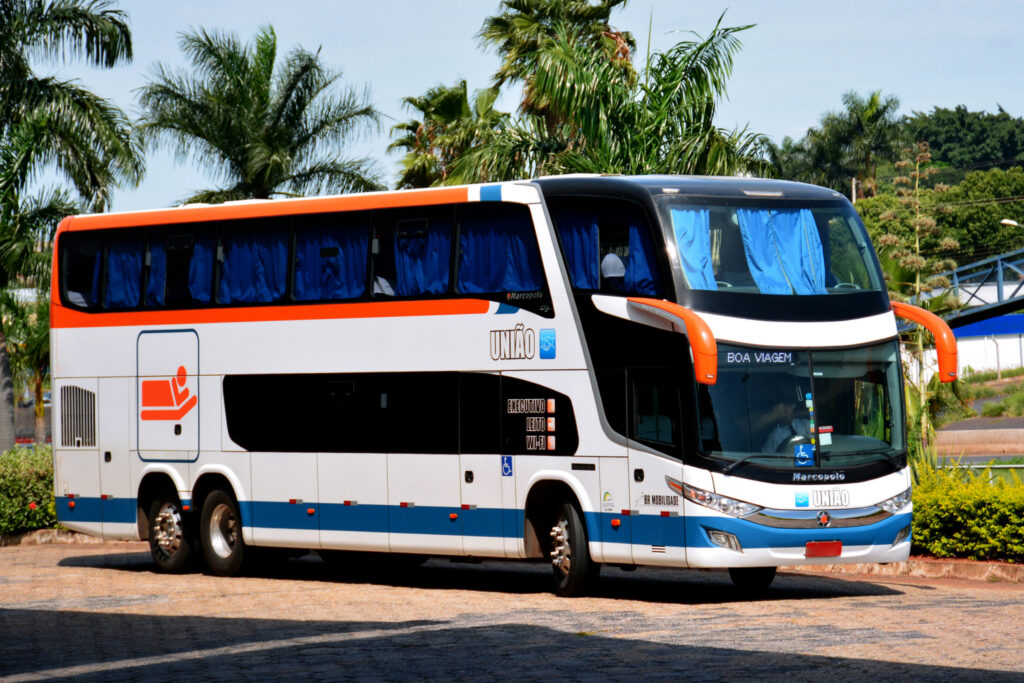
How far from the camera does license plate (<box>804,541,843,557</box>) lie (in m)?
15.3

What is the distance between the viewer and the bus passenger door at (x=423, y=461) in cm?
1772

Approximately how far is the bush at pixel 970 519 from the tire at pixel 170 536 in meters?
9.05

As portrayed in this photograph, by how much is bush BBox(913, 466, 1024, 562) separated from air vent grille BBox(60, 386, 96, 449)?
1075cm

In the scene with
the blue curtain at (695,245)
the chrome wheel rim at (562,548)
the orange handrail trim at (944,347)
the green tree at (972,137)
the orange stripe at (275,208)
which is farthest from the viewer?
the green tree at (972,137)

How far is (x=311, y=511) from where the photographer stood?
1908 cm

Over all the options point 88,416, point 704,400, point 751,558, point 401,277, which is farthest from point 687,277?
point 88,416

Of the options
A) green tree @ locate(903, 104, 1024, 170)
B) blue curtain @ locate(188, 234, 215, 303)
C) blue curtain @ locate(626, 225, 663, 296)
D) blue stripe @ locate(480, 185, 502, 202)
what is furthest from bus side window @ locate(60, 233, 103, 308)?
green tree @ locate(903, 104, 1024, 170)

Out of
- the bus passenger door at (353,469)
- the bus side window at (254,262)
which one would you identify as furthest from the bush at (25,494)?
the bus passenger door at (353,469)

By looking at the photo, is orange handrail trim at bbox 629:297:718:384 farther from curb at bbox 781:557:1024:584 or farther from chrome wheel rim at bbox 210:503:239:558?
chrome wheel rim at bbox 210:503:239:558

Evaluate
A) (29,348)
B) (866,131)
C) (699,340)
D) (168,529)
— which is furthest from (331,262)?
(866,131)

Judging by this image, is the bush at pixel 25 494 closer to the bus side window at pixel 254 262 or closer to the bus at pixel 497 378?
the bus at pixel 497 378

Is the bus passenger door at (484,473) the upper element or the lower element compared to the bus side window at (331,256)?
lower

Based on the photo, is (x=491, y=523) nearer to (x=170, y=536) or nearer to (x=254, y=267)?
(x=254, y=267)

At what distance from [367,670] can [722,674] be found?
7.78 ft
